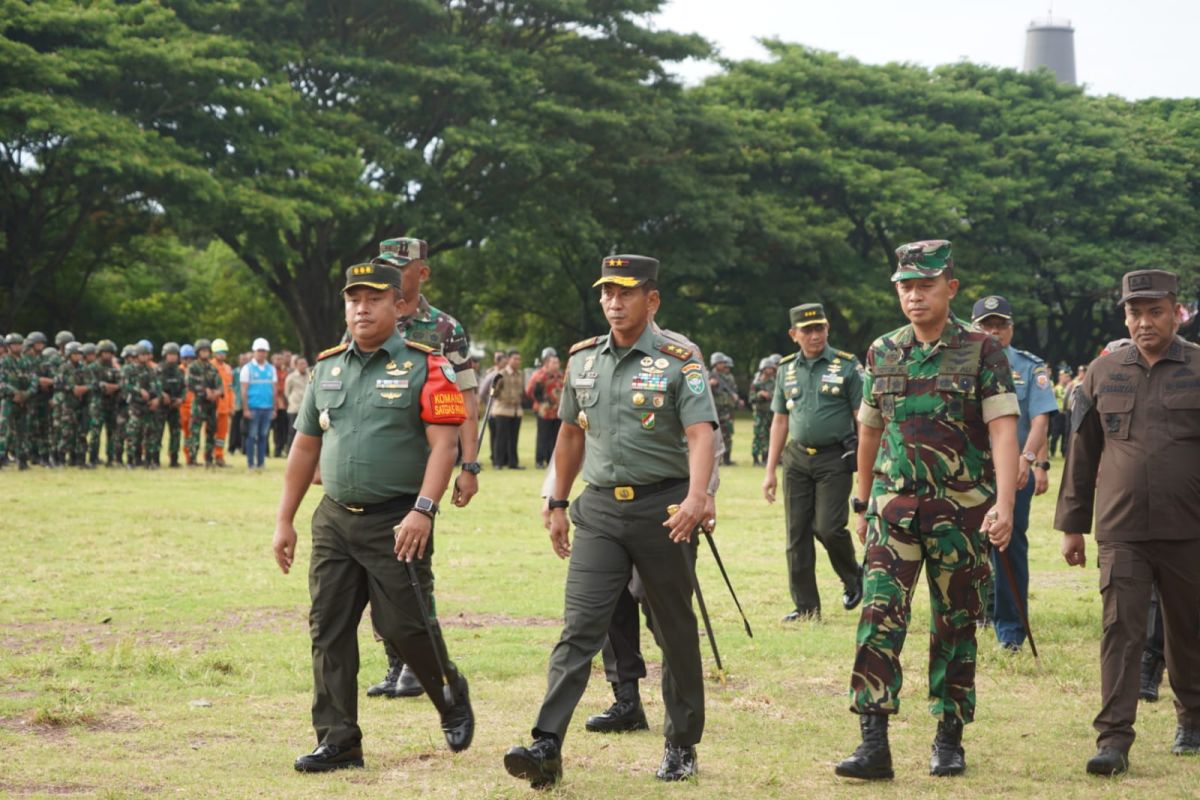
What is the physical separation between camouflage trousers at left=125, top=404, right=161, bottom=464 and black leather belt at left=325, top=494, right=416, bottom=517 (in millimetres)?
18251

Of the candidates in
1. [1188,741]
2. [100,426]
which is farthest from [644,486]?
[100,426]

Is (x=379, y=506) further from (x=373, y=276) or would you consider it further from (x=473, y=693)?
(x=473, y=693)

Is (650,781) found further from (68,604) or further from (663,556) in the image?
(68,604)

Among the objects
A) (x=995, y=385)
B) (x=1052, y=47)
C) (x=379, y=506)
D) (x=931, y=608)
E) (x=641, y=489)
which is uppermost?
(x=1052, y=47)

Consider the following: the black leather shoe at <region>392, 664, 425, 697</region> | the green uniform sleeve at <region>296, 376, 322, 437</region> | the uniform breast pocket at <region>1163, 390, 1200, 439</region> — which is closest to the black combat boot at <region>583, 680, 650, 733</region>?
the black leather shoe at <region>392, 664, 425, 697</region>

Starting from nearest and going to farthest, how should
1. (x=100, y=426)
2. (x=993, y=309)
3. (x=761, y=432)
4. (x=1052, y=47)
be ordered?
(x=993, y=309) < (x=100, y=426) < (x=761, y=432) < (x=1052, y=47)

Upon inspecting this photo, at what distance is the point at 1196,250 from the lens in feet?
167

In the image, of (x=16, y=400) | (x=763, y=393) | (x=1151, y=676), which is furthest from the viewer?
(x=763, y=393)

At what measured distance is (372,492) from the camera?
6.44m

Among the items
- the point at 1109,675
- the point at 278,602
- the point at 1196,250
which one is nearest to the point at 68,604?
the point at 278,602

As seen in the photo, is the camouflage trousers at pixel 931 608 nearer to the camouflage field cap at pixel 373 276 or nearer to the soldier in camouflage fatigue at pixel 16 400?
the camouflage field cap at pixel 373 276

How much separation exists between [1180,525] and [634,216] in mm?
36626

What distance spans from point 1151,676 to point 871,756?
8.81 feet

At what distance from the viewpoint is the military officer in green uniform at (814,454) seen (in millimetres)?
10766
